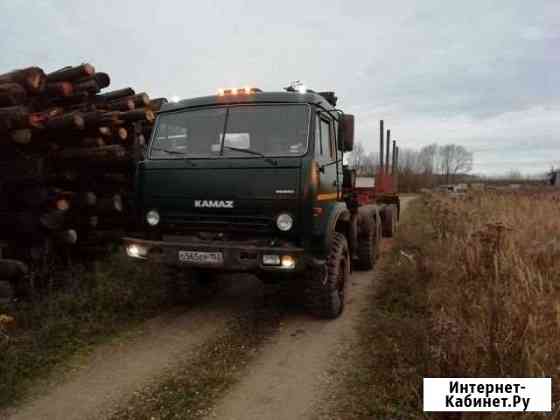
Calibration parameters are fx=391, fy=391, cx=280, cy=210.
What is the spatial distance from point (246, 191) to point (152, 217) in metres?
1.25

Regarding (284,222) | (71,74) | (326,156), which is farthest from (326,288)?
(71,74)

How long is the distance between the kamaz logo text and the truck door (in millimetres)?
994

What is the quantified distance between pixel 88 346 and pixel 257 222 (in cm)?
215

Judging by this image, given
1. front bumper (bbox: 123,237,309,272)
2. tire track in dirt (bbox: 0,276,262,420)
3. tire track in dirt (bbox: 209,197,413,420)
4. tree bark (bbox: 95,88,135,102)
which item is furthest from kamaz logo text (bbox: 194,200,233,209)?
tree bark (bbox: 95,88,135,102)

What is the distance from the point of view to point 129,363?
147 inches

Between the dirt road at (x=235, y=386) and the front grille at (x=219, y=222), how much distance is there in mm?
1205

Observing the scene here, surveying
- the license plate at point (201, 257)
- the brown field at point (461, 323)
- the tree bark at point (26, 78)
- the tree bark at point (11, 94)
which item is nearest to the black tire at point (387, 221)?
the brown field at point (461, 323)

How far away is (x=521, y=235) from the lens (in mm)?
6012

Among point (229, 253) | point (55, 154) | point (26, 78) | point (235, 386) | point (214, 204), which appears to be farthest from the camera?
point (55, 154)

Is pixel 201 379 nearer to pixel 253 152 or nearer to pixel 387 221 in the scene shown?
pixel 253 152

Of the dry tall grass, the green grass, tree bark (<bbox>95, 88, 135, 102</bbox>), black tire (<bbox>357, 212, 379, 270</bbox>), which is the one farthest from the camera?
black tire (<bbox>357, 212, 379, 270</bbox>)

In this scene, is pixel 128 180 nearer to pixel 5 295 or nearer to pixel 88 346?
pixel 5 295

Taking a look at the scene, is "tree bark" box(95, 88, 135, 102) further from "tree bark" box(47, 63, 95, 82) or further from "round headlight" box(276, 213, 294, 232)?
"round headlight" box(276, 213, 294, 232)

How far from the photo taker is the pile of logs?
4512 mm
